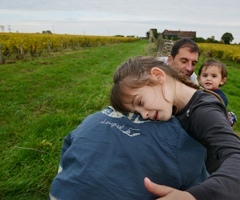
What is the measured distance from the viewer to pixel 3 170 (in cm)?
288

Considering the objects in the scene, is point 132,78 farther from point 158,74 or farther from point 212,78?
point 212,78

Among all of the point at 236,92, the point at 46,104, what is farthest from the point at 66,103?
the point at 236,92

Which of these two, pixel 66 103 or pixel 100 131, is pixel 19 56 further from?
pixel 100 131

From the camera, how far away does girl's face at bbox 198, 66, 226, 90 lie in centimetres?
379

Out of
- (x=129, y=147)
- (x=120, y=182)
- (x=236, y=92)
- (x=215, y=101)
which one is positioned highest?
(x=215, y=101)

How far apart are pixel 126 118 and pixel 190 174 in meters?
0.44

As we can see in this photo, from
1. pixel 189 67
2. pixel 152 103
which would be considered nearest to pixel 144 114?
pixel 152 103

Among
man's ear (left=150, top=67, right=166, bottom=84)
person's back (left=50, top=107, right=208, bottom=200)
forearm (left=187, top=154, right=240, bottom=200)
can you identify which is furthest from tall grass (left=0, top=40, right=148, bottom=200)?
forearm (left=187, top=154, right=240, bottom=200)

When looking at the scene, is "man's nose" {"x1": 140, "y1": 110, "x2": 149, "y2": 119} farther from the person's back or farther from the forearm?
the forearm

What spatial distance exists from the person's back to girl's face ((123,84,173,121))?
0.08m

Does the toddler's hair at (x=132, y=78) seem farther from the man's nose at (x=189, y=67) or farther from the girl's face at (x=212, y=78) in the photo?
the girl's face at (x=212, y=78)

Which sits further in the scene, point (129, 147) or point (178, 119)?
point (178, 119)

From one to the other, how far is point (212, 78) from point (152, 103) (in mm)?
2650

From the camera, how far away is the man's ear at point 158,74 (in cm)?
154
